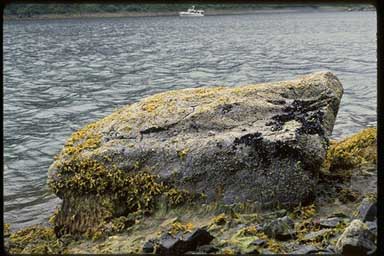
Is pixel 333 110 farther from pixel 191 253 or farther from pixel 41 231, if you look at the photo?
pixel 41 231

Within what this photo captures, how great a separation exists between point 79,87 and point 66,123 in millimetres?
8381

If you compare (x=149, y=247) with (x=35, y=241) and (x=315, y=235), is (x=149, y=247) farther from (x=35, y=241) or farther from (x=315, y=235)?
(x=35, y=241)

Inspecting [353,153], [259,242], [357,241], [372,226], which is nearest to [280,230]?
[259,242]

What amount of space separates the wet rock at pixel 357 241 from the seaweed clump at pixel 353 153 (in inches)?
89.0

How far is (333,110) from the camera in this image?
612 cm

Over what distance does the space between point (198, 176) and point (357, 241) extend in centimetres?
211

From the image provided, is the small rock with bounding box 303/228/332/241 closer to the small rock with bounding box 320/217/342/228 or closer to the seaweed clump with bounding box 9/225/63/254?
the small rock with bounding box 320/217/342/228

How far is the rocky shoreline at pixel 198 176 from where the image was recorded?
17.1ft

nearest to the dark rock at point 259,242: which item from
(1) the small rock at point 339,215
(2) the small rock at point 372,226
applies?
(2) the small rock at point 372,226

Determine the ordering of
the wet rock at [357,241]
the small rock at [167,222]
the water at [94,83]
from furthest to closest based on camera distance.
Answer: the water at [94,83] → the small rock at [167,222] → the wet rock at [357,241]

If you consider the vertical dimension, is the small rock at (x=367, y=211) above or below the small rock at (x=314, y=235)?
above

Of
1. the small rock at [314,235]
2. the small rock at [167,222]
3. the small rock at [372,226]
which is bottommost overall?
the small rock at [167,222]

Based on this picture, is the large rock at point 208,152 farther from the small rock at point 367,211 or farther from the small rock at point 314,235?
the small rock at point 314,235

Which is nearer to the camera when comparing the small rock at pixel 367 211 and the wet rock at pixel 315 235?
the wet rock at pixel 315 235
